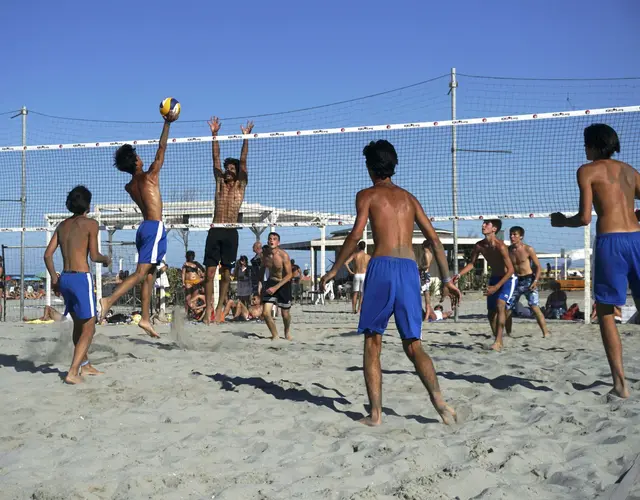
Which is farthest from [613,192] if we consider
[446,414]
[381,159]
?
[446,414]

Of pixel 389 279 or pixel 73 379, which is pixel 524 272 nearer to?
pixel 389 279

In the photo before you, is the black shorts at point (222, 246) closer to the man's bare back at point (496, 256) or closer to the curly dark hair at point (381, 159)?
the man's bare back at point (496, 256)

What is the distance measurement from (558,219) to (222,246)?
5200mm

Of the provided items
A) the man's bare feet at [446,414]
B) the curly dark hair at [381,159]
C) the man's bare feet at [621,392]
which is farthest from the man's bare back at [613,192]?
the man's bare feet at [446,414]

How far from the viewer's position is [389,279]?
3883mm

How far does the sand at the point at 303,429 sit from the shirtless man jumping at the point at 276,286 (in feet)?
5.80

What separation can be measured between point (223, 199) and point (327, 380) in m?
4.36

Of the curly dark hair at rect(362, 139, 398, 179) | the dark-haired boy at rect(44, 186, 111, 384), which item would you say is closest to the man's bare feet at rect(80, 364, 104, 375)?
the dark-haired boy at rect(44, 186, 111, 384)

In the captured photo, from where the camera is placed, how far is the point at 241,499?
2793 millimetres

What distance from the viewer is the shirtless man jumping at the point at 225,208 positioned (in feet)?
29.0

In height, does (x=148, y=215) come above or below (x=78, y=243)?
above

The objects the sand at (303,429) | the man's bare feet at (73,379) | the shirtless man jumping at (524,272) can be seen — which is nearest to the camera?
the sand at (303,429)

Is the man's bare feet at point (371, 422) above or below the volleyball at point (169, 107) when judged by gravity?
below

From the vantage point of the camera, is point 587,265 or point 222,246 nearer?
point 222,246
